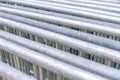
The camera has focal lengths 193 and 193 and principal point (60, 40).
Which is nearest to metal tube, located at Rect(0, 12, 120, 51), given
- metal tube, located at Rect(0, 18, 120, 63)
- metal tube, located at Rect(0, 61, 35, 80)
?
metal tube, located at Rect(0, 18, 120, 63)

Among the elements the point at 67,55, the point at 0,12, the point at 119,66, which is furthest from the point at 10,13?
the point at 119,66

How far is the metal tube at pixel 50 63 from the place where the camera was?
63 centimetres

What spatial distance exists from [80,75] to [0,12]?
2.46 ft

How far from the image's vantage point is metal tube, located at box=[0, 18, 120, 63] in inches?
28.8

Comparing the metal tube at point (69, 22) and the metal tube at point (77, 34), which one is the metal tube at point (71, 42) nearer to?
the metal tube at point (77, 34)

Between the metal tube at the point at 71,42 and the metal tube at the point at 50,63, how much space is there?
138 mm

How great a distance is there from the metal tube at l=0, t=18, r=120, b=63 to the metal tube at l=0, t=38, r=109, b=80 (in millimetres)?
138

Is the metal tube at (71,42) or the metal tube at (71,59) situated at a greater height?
the metal tube at (71,42)

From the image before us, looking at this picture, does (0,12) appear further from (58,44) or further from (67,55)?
(67,55)

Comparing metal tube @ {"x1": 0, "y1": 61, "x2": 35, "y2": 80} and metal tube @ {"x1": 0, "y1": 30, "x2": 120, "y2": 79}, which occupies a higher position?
metal tube @ {"x1": 0, "y1": 30, "x2": 120, "y2": 79}

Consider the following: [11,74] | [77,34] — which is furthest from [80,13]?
[11,74]

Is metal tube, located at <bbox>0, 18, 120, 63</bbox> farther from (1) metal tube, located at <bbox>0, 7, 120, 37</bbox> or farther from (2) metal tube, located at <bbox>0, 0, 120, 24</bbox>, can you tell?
(2) metal tube, located at <bbox>0, 0, 120, 24</bbox>

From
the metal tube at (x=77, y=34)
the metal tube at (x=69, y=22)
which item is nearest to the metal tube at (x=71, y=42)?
the metal tube at (x=77, y=34)

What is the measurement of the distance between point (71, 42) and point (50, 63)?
0.55ft
